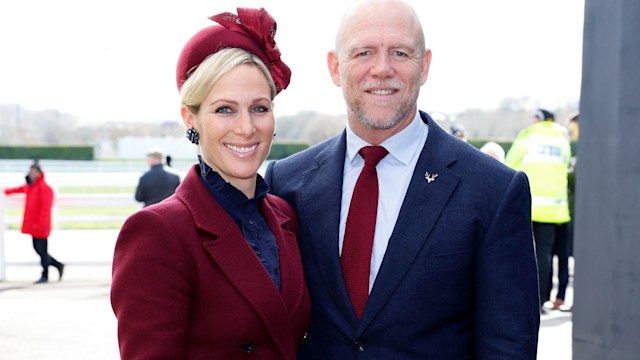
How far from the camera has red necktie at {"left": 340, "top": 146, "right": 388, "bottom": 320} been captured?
2441 mm

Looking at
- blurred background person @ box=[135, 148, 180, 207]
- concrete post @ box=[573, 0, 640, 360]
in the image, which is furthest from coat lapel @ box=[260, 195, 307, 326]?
blurred background person @ box=[135, 148, 180, 207]

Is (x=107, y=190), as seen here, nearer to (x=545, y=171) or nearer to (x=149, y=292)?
(x=545, y=171)

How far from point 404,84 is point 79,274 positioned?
8843 mm

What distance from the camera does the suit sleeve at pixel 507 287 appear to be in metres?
2.34

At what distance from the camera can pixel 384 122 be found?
8.30 feet

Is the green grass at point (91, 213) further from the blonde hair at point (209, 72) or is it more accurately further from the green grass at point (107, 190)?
the blonde hair at point (209, 72)

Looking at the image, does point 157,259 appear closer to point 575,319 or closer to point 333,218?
point 333,218

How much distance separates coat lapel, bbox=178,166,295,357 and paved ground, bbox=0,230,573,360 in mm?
4380

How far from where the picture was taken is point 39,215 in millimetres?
10156

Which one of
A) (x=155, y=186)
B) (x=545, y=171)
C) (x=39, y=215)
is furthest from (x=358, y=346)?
(x=39, y=215)

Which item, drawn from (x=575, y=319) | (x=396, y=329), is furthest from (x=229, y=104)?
(x=575, y=319)

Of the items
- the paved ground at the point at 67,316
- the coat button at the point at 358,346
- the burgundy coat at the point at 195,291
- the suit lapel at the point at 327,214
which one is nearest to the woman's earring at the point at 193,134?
the burgundy coat at the point at 195,291

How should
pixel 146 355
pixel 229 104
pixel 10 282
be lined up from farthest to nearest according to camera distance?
1. pixel 10 282
2. pixel 229 104
3. pixel 146 355

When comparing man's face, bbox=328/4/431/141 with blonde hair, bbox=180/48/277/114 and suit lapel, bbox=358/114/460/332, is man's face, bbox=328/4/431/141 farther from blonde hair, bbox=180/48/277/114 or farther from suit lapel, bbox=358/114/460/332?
blonde hair, bbox=180/48/277/114
